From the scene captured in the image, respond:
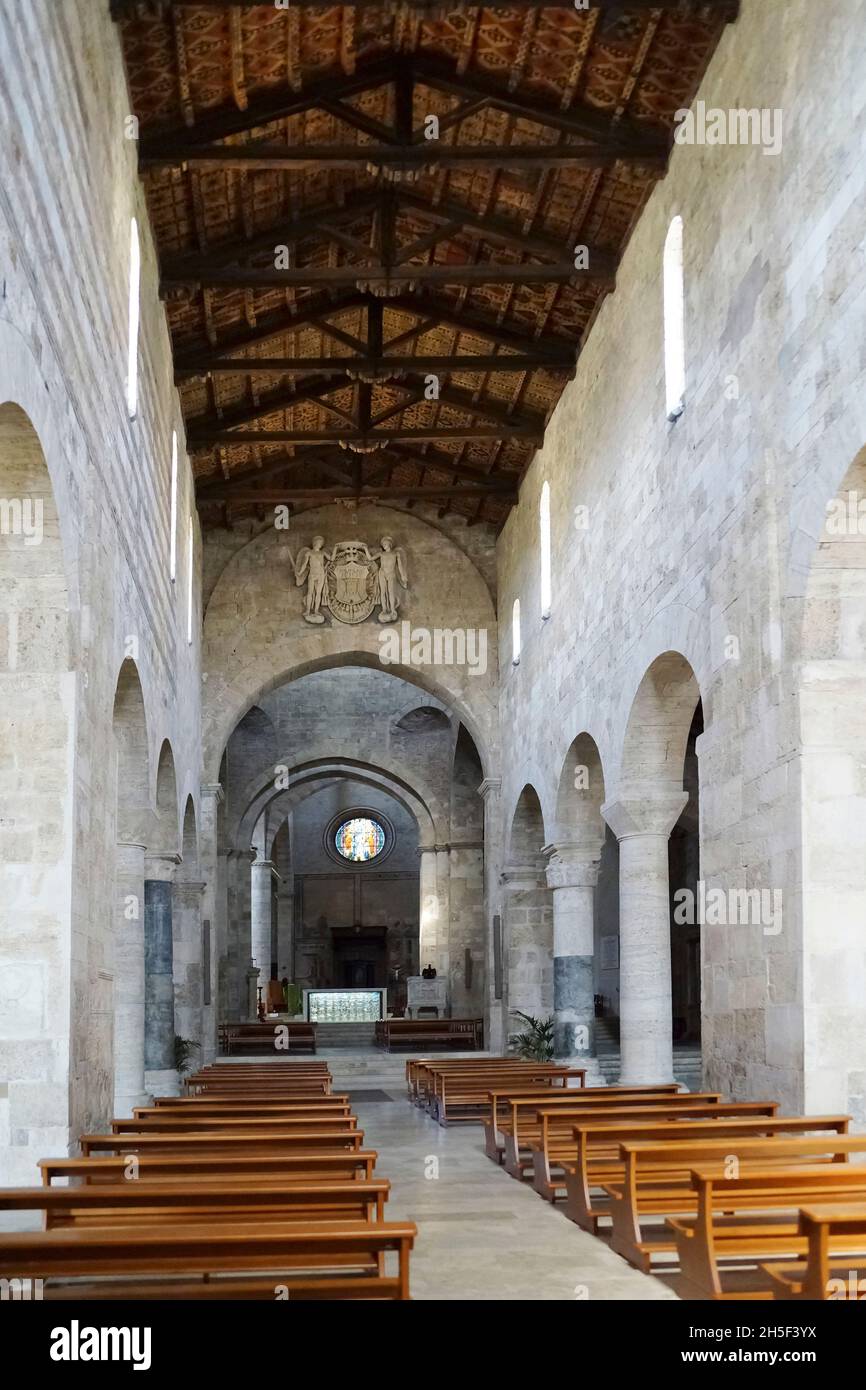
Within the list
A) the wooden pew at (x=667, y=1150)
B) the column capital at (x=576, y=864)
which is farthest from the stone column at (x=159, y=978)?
the wooden pew at (x=667, y=1150)

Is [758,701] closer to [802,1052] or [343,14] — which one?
[802,1052]

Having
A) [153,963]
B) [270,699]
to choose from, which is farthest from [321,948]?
[153,963]

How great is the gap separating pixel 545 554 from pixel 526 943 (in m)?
6.76

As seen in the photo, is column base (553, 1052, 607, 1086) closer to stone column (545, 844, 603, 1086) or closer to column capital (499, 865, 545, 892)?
Result: stone column (545, 844, 603, 1086)

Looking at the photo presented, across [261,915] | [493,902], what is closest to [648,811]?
[493,902]

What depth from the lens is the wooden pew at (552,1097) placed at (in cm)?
1154

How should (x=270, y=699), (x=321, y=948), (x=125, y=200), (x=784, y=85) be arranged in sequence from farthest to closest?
(x=321, y=948) < (x=270, y=699) < (x=125, y=200) < (x=784, y=85)

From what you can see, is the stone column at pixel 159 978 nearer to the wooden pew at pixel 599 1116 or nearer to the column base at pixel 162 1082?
the column base at pixel 162 1082

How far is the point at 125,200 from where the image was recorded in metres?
13.6

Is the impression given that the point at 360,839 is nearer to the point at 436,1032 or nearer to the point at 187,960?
the point at 436,1032

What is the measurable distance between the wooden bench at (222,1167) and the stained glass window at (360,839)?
37.7 meters

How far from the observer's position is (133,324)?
1445 centimetres

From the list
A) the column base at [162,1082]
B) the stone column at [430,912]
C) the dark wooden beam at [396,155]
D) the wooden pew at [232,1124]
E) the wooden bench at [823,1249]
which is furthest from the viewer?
the stone column at [430,912]
